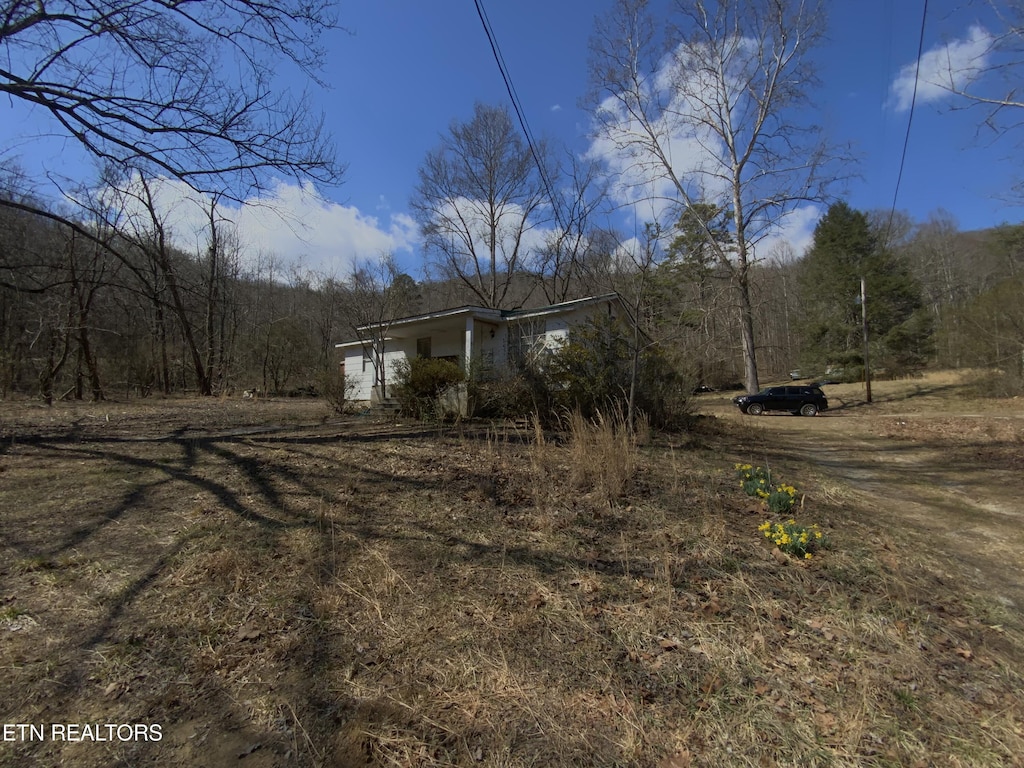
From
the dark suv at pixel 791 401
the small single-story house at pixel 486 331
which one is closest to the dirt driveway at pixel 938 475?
the dark suv at pixel 791 401

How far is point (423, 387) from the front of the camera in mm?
10219

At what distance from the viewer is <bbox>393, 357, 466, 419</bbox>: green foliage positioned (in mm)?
10086

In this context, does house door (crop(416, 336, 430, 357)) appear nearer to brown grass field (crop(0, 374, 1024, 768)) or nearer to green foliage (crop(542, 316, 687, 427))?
green foliage (crop(542, 316, 687, 427))

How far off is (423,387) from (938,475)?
30.4 feet

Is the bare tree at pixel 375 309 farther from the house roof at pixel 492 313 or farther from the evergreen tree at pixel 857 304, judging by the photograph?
the evergreen tree at pixel 857 304

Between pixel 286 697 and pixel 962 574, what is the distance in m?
5.04

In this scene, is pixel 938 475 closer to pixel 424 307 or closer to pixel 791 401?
pixel 791 401

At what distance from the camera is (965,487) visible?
6.96 metres

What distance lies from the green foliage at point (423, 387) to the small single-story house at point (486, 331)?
1173mm

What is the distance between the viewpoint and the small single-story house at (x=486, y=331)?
12727 millimetres

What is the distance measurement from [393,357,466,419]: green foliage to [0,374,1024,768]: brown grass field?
3872 mm

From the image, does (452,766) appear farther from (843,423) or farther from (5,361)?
A: (5,361)

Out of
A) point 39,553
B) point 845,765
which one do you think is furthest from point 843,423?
point 39,553

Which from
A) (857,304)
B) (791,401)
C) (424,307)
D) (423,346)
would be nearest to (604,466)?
(423,346)
